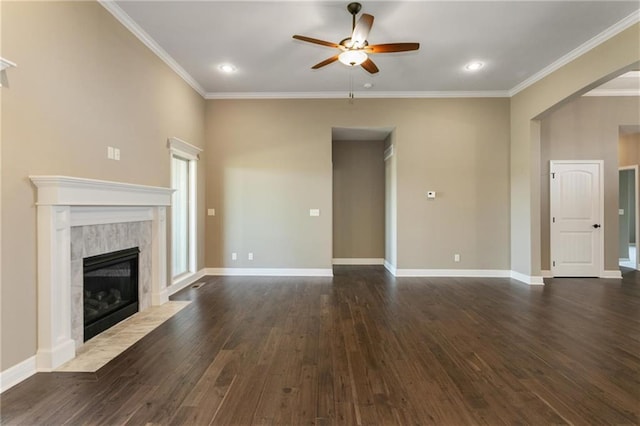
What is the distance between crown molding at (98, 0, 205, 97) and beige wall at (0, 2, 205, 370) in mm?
72

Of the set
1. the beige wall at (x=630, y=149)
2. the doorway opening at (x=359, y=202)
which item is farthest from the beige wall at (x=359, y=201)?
the beige wall at (x=630, y=149)

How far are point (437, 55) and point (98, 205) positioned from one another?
452 cm

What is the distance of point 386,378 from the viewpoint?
2268 mm

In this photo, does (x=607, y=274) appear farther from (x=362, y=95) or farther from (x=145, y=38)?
(x=145, y=38)

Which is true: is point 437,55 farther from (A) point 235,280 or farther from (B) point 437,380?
(A) point 235,280

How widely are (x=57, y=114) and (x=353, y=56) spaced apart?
2793mm

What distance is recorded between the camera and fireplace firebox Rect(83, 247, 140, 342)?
2.96 metres

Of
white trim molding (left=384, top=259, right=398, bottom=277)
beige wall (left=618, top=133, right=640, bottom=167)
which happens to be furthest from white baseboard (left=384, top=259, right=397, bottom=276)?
beige wall (left=618, top=133, right=640, bottom=167)

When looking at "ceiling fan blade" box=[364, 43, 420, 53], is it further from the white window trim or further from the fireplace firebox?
the fireplace firebox

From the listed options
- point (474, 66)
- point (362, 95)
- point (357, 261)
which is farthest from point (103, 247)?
point (474, 66)

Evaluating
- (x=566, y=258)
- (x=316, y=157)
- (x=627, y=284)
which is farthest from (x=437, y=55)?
(x=627, y=284)

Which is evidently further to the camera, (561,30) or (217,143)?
(217,143)

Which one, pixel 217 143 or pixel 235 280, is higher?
pixel 217 143

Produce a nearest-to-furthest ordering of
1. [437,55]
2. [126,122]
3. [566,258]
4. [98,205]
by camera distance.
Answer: [98,205]
[126,122]
[437,55]
[566,258]
